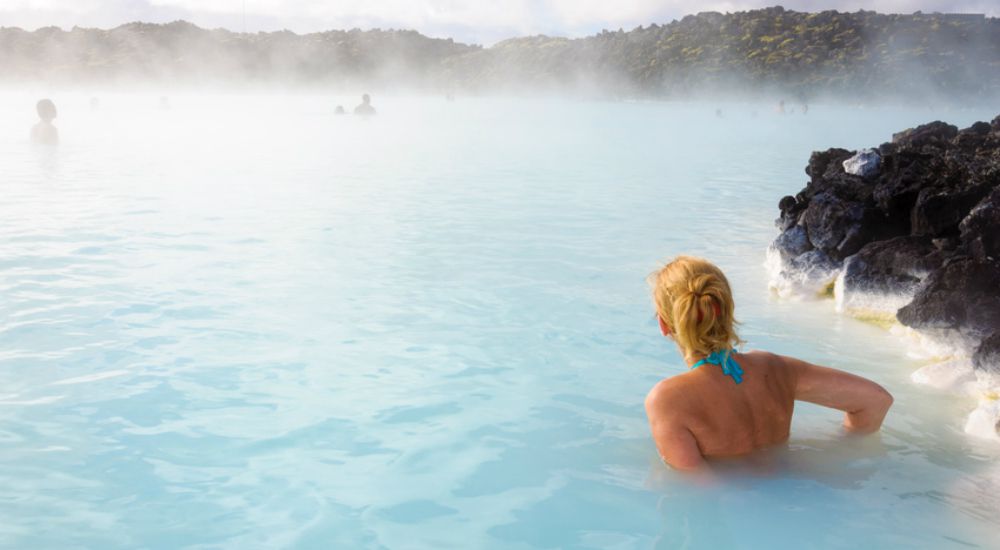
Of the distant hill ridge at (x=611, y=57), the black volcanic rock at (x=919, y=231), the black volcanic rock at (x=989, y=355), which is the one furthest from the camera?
the distant hill ridge at (x=611, y=57)

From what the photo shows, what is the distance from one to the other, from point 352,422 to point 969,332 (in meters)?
3.28

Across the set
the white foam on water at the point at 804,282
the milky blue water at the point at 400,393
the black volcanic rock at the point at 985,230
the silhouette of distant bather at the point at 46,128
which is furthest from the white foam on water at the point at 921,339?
the silhouette of distant bather at the point at 46,128

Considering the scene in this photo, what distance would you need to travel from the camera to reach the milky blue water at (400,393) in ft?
10.1

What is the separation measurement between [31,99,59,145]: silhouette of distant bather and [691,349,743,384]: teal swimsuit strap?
51.2 feet

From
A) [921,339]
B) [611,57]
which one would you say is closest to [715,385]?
[921,339]

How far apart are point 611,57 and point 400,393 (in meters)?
70.1

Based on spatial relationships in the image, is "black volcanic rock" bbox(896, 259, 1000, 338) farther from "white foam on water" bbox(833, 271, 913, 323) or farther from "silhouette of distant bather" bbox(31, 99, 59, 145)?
"silhouette of distant bather" bbox(31, 99, 59, 145)

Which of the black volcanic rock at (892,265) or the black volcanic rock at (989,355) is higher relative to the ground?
the black volcanic rock at (892,265)

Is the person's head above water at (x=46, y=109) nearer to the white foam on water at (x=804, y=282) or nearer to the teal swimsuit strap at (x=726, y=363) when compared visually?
the white foam on water at (x=804, y=282)

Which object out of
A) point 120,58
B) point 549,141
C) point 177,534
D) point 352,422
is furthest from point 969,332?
point 120,58

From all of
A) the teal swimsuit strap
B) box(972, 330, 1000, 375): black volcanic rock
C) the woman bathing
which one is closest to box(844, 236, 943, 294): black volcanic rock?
box(972, 330, 1000, 375): black volcanic rock

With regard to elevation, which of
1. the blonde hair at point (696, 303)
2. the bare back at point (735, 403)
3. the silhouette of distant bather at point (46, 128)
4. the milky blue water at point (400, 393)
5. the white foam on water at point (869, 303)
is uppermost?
the silhouette of distant bather at point (46, 128)

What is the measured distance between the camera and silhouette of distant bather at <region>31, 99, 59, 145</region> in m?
15.6

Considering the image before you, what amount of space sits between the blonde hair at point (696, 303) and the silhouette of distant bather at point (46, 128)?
15.5 m
